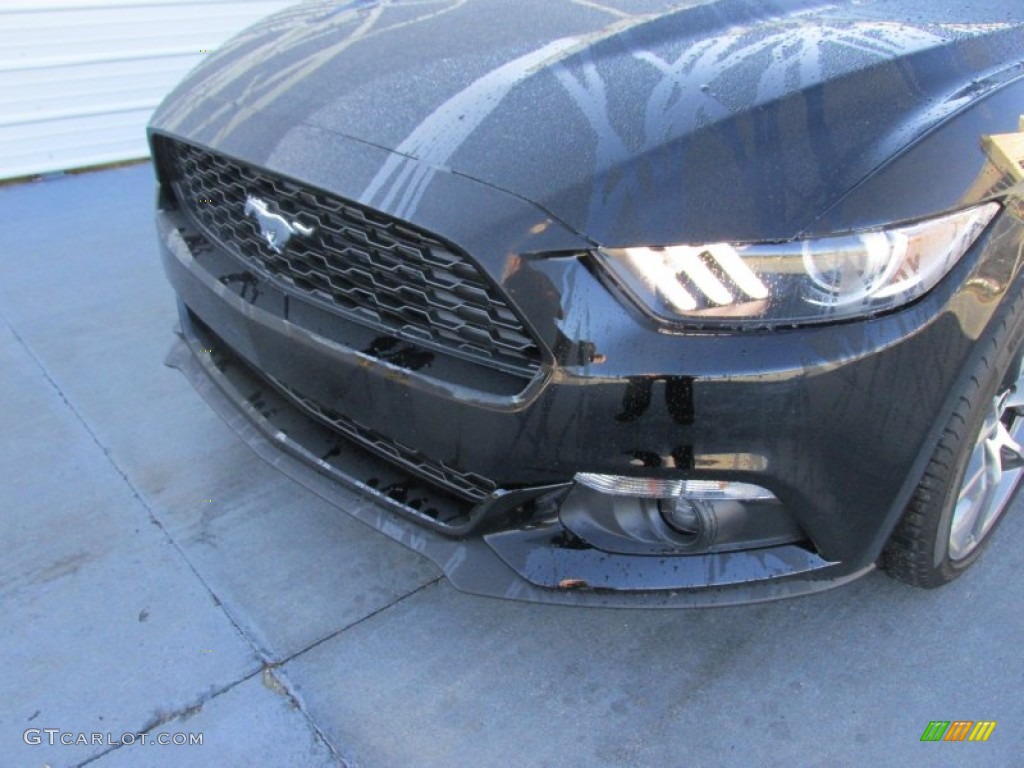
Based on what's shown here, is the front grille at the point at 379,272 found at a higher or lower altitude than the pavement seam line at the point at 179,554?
higher

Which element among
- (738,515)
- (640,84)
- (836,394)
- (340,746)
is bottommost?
(340,746)

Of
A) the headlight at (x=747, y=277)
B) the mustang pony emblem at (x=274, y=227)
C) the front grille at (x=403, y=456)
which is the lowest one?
the front grille at (x=403, y=456)

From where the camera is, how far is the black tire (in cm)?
172

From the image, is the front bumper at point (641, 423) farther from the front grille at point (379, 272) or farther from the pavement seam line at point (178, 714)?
the pavement seam line at point (178, 714)

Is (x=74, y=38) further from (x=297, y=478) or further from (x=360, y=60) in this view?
(x=297, y=478)

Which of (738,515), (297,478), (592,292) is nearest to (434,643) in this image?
(297,478)

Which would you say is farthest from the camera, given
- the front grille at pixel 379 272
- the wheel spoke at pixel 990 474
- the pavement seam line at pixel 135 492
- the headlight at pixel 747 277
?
the pavement seam line at pixel 135 492

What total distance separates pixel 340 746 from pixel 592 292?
107 centimetres

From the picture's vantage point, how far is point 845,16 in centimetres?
202

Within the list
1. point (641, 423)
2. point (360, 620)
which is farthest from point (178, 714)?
point (641, 423)

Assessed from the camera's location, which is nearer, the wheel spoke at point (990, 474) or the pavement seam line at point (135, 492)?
the wheel spoke at point (990, 474)

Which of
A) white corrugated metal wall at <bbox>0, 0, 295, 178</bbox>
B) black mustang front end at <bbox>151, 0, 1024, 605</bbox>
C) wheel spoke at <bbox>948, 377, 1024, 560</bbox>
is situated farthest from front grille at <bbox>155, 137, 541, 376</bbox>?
white corrugated metal wall at <bbox>0, 0, 295, 178</bbox>

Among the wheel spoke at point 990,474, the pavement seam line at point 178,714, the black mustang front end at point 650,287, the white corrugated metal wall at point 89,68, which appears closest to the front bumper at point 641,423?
the black mustang front end at point 650,287

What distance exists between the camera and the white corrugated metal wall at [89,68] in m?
5.29
